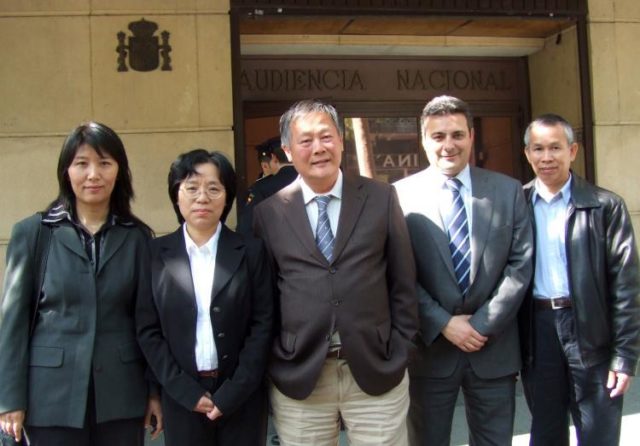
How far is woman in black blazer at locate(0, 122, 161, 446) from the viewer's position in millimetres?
2922

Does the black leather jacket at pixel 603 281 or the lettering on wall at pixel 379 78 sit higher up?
the lettering on wall at pixel 379 78

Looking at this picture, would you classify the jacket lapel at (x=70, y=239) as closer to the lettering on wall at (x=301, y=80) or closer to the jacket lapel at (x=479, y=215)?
the jacket lapel at (x=479, y=215)

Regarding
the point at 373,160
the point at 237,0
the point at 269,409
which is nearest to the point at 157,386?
the point at 269,409

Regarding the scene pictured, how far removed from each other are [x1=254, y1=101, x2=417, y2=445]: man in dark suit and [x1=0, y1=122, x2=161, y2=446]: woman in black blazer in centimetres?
63

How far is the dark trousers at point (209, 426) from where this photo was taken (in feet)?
9.80

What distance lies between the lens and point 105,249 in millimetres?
3076

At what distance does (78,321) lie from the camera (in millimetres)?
2949

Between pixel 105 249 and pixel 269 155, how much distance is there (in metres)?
2.63

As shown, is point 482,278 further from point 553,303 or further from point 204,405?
point 204,405

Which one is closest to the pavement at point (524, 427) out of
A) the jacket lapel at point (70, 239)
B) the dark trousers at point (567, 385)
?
the dark trousers at point (567, 385)

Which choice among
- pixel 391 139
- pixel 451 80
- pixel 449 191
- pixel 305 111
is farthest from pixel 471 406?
pixel 451 80

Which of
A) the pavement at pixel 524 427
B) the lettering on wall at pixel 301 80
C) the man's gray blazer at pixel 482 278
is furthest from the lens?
the lettering on wall at pixel 301 80

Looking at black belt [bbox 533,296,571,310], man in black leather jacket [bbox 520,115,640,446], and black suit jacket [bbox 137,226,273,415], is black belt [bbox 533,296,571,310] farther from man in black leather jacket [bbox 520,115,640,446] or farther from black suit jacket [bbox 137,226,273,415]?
black suit jacket [bbox 137,226,273,415]

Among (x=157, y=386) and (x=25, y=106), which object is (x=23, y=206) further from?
(x=157, y=386)
